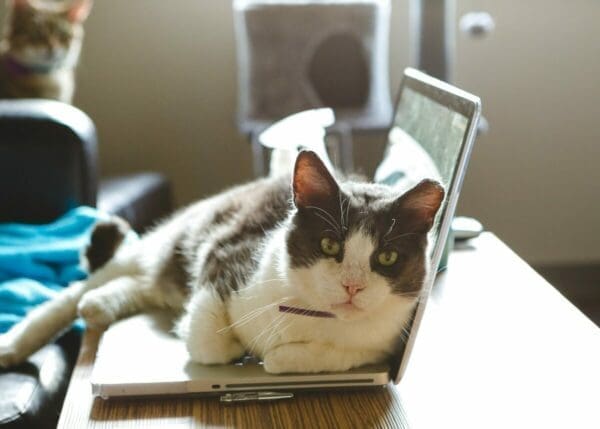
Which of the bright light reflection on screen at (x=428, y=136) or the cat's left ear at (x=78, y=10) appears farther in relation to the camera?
the cat's left ear at (x=78, y=10)

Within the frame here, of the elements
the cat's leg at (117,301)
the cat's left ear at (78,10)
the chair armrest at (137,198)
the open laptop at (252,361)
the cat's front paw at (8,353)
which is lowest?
the chair armrest at (137,198)

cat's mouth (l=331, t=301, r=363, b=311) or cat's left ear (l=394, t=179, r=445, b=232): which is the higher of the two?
cat's left ear (l=394, t=179, r=445, b=232)

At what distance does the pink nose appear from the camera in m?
0.77

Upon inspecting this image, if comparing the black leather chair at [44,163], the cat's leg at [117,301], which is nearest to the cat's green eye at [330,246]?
the cat's leg at [117,301]

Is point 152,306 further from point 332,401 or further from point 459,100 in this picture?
point 459,100

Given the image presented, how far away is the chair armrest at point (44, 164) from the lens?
159cm

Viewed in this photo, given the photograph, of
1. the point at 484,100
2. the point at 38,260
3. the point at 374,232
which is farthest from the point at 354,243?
the point at 484,100

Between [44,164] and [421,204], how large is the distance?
1098 millimetres

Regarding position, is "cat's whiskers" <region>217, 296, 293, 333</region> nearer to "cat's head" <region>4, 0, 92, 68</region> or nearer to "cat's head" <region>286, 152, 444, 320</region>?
"cat's head" <region>286, 152, 444, 320</region>

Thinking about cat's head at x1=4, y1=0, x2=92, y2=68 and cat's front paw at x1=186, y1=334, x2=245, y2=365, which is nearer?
cat's front paw at x1=186, y1=334, x2=245, y2=365

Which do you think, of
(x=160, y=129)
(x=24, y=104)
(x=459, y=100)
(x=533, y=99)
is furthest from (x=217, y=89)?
(x=459, y=100)

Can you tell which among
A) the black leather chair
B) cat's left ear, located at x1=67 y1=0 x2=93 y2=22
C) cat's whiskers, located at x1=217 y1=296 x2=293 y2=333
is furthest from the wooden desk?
cat's left ear, located at x1=67 y1=0 x2=93 y2=22

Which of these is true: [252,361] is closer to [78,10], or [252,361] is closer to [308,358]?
[308,358]

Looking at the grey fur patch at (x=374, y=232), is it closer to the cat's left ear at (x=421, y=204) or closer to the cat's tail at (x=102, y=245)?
the cat's left ear at (x=421, y=204)
